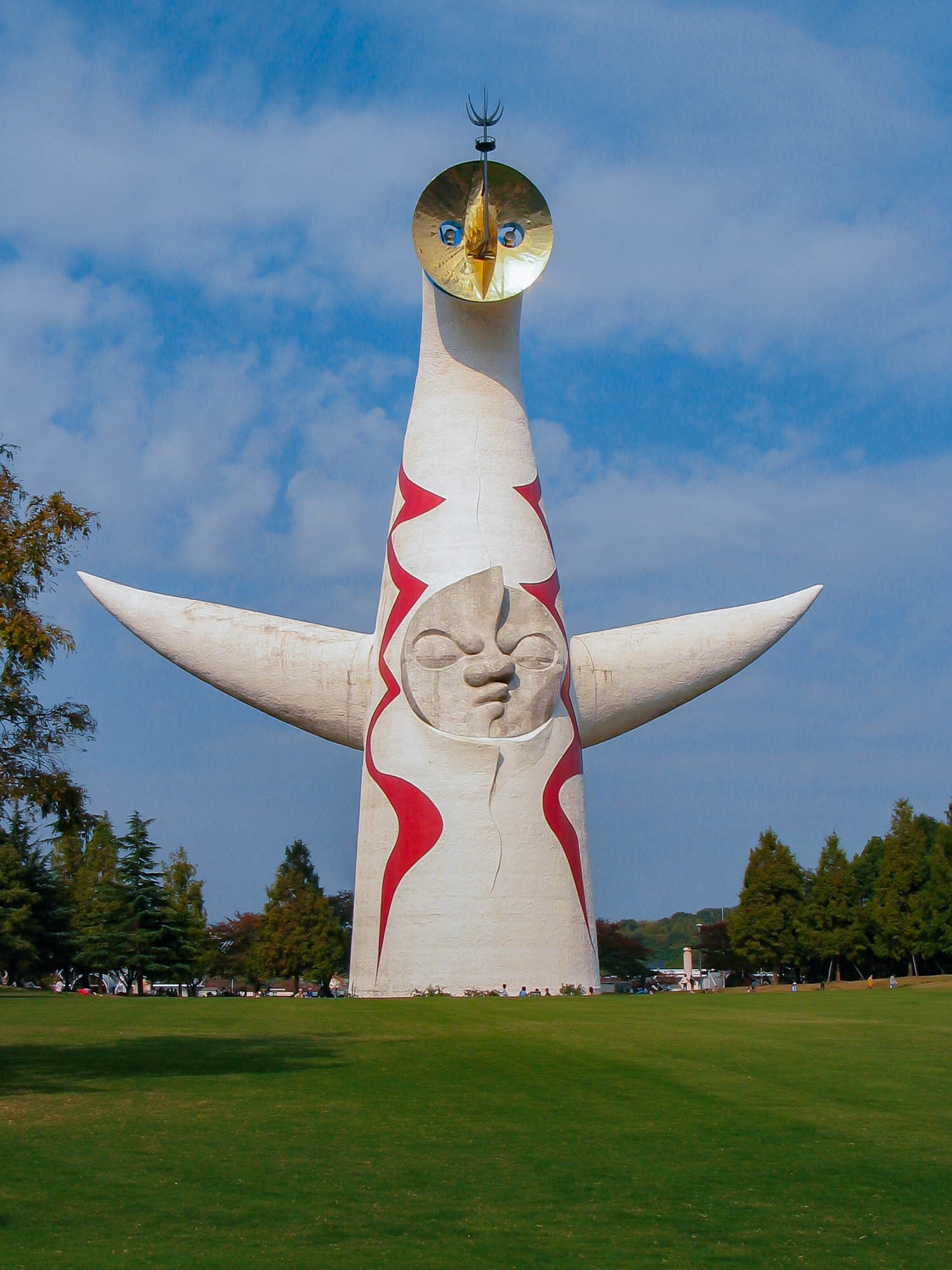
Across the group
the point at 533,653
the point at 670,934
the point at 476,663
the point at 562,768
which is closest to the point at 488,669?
the point at 476,663

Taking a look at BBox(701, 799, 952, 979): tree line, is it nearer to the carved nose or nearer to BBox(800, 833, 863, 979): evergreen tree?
BBox(800, 833, 863, 979): evergreen tree

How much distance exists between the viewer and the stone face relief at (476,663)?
69.2 feet

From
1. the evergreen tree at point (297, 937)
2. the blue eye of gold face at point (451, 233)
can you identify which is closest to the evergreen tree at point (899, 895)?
the evergreen tree at point (297, 937)

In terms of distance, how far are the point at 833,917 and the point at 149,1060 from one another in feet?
95.8

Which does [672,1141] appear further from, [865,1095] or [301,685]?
[301,685]

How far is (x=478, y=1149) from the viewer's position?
23.9 feet

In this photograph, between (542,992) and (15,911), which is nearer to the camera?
(542,992)

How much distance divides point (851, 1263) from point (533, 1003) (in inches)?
481

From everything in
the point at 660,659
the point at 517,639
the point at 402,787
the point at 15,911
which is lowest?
the point at 15,911

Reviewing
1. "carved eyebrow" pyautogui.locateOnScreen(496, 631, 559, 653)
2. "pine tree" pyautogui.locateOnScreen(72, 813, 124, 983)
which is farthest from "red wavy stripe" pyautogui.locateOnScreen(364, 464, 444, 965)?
"pine tree" pyautogui.locateOnScreen(72, 813, 124, 983)

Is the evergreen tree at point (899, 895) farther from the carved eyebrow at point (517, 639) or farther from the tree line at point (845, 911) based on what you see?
the carved eyebrow at point (517, 639)

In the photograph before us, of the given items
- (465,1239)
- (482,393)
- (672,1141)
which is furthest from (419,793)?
(465,1239)

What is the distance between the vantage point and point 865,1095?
9289 mm

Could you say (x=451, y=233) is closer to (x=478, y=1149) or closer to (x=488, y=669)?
(x=488, y=669)
